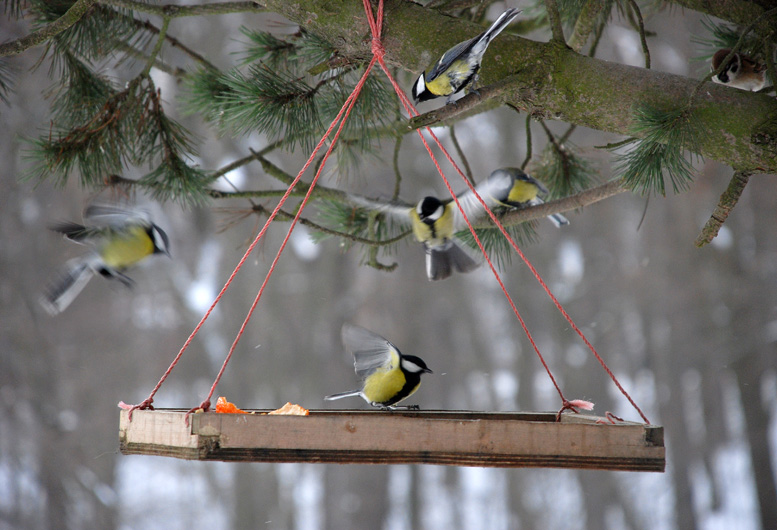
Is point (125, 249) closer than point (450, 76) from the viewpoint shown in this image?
No

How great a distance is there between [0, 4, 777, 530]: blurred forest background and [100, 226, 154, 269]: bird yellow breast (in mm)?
4038

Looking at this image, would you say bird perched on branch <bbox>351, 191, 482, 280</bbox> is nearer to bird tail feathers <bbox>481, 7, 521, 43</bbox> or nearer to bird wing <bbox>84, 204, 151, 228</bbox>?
bird wing <bbox>84, 204, 151, 228</bbox>

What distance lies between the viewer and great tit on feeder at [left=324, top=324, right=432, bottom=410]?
1.70 m

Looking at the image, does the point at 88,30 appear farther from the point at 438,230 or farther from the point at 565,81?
the point at 565,81

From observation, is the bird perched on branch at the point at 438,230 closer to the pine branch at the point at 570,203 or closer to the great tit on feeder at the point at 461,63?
the pine branch at the point at 570,203

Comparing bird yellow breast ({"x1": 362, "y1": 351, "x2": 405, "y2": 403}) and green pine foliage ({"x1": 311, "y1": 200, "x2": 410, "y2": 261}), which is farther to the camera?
green pine foliage ({"x1": 311, "y1": 200, "x2": 410, "y2": 261})

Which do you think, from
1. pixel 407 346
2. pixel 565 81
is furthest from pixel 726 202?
pixel 407 346

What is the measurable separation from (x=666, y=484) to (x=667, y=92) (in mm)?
6349

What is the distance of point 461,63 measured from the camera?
1.48 m

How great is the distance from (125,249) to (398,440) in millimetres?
1200

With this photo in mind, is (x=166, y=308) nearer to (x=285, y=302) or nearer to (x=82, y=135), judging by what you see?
(x=285, y=302)

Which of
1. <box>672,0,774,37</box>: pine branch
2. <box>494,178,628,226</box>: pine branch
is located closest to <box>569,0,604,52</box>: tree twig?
<box>672,0,774,37</box>: pine branch

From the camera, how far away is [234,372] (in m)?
7.52

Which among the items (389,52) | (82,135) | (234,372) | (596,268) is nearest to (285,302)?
(234,372)
